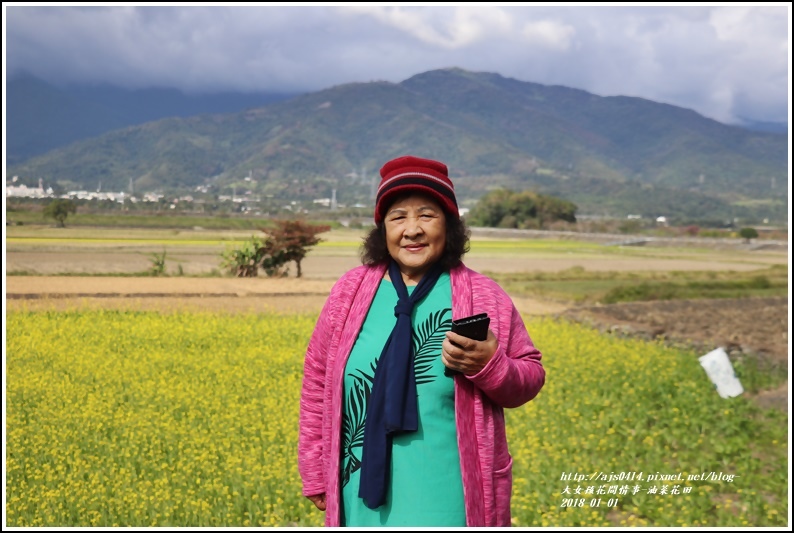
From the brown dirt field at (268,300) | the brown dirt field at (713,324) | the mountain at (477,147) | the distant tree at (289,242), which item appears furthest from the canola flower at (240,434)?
the mountain at (477,147)

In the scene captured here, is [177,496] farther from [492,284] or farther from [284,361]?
[284,361]

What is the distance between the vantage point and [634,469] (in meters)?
5.43

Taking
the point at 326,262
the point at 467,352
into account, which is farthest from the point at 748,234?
the point at 467,352

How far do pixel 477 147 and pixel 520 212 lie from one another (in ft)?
288

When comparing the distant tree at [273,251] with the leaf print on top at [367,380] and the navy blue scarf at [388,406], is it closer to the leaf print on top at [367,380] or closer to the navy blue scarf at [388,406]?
the leaf print on top at [367,380]

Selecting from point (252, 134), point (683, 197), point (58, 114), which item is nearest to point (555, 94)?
point (252, 134)

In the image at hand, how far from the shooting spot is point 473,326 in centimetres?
217

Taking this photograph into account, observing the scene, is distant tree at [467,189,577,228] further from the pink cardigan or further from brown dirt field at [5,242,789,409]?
the pink cardigan

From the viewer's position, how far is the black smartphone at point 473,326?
85.3 inches

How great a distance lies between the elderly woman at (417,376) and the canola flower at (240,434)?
215 cm

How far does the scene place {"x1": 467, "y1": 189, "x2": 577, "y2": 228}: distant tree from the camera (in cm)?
2438

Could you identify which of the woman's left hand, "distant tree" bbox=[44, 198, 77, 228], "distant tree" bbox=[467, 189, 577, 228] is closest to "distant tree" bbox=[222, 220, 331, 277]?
"distant tree" bbox=[44, 198, 77, 228]

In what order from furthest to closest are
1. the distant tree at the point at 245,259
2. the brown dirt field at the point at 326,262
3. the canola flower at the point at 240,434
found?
the distant tree at the point at 245,259, the brown dirt field at the point at 326,262, the canola flower at the point at 240,434

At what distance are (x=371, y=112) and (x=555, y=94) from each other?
61660 mm
